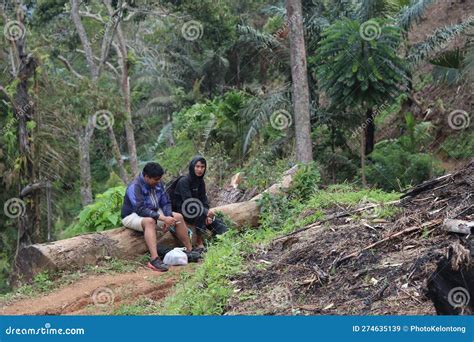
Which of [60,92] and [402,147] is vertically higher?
[60,92]

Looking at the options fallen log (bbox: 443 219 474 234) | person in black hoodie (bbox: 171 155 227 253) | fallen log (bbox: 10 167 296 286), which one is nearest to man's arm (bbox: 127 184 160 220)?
fallen log (bbox: 10 167 296 286)

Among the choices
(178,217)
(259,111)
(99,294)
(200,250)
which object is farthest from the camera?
(259,111)

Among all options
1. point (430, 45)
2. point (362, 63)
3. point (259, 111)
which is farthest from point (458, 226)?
point (259, 111)

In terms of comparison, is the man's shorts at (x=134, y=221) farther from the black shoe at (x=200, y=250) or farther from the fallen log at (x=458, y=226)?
the fallen log at (x=458, y=226)

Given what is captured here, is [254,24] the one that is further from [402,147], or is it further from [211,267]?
[211,267]

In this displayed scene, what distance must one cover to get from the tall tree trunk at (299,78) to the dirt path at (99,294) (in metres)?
6.01

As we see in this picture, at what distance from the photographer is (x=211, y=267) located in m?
8.34

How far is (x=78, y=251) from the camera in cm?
1015

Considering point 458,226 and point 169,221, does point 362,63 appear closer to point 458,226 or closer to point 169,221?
point 169,221

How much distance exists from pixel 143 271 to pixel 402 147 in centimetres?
868

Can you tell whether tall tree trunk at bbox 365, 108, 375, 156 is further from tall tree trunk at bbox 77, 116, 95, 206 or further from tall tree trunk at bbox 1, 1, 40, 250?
tall tree trunk at bbox 77, 116, 95, 206

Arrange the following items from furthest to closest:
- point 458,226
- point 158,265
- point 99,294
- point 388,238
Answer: point 158,265, point 99,294, point 388,238, point 458,226

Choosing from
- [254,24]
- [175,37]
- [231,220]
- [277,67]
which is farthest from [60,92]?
[254,24]

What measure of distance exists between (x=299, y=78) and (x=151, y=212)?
595 cm
